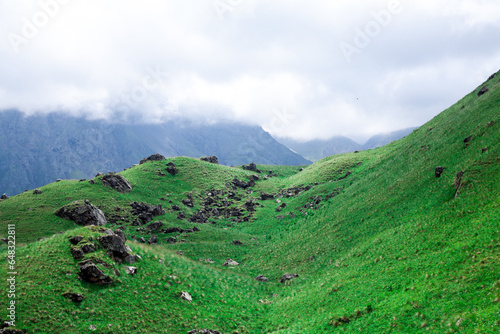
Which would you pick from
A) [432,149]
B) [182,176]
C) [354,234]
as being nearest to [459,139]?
[432,149]

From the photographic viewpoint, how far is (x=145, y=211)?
78625 mm

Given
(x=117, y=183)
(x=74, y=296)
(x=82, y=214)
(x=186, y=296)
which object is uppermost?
(x=117, y=183)

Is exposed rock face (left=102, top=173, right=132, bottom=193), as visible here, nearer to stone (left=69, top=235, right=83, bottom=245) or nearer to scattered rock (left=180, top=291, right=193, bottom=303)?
stone (left=69, top=235, right=83, bottom=245)

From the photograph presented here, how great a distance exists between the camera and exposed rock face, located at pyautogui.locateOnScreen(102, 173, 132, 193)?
90144 mm

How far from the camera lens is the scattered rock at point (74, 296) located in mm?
25917

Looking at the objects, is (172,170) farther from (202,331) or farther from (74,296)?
(202,331)

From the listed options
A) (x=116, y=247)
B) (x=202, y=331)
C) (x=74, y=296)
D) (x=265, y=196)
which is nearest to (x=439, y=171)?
(x=202, y=331)

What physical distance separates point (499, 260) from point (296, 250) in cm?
3418

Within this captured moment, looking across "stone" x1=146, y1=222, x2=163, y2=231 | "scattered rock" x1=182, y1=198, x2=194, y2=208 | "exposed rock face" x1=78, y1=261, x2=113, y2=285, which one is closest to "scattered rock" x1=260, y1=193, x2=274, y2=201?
"scattered rock" x1=182, y1=198, x2=194, y2=208

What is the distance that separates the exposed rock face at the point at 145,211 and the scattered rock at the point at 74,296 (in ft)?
161

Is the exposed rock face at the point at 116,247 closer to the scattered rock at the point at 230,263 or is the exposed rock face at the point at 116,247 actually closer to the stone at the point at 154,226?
the scattered rock at the point at 230,263

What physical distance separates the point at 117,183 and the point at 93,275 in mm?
68913

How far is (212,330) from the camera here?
26.9m

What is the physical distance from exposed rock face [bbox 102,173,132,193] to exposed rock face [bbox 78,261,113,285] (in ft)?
216
